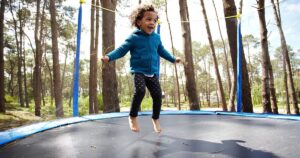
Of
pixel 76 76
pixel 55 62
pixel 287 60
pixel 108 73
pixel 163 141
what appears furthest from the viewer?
pixel 287 60

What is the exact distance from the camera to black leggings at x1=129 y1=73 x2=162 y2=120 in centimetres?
142

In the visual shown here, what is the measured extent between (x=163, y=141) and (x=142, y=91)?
33 centimetres

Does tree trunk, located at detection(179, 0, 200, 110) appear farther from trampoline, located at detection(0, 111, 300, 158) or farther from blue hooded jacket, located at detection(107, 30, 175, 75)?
blue hooded jacket, located at detection(107, 30, 175, 75)

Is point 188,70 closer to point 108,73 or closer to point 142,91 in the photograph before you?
point 108,73

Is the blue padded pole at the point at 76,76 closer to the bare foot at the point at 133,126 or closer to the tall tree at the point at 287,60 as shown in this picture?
the bare foot at the point at 133,126

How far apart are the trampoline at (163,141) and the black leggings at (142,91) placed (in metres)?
0.17

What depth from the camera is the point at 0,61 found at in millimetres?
6203

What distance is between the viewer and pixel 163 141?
1.33 meters

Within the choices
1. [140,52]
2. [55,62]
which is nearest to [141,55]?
[140,52]

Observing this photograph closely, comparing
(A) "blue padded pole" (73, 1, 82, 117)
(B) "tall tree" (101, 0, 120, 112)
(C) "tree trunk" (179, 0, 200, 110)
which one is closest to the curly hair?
(A) "blue padded pole" (73, 1, 82, 117)

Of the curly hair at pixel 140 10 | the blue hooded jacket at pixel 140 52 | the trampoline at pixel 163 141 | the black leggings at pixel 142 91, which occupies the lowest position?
A: the trampoline at pixel 163 141

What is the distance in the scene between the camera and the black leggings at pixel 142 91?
4.66 ft

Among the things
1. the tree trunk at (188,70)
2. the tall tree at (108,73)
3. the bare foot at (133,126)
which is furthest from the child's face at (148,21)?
the tree trunk at (188,70)

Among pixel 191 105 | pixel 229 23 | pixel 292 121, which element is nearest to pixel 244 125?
pixel 292 121
